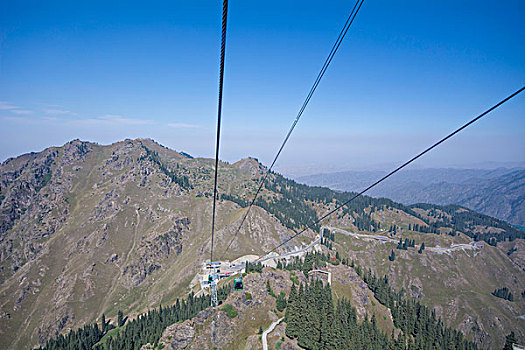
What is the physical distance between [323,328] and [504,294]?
142575mm

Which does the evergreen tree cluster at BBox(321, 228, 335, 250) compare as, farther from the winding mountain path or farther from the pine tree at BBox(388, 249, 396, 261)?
the pine tree at BBox(388, 249, 396, 261)

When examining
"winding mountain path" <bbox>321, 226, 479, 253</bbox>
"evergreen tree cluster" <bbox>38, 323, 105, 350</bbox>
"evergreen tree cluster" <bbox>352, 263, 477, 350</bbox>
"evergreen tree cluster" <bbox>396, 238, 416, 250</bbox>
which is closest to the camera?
"evergreen tree cluster" <bbox>352, 263, 477, 350</bbox>

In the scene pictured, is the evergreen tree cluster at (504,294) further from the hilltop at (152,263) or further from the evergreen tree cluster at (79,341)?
the evergreen tree cluster at (79,341)

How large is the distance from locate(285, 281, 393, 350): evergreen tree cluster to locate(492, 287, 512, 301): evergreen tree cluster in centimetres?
11988

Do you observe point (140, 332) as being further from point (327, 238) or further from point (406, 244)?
point (406, 244)

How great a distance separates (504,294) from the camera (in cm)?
14350

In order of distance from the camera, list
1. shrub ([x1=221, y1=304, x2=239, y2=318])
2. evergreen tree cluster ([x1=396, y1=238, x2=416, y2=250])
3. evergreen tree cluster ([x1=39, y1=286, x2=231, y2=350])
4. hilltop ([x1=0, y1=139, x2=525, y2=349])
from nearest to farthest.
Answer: shrub ([x1=221, y1=304, x2=239, y2=318])
evergreen tree cluster ([x1=39, y1=286, x2=231, y2=350])
hilltop ([x1=0, y1=139, x2=525, y2=349])
evergreen tree cluster ([x1=396, y1=238, x2=416, y2=250])

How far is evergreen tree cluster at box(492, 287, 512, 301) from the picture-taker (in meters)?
142

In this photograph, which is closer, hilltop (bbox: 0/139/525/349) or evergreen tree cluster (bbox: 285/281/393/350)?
evergreen tree cluster (bbox: 285/281/393/350)

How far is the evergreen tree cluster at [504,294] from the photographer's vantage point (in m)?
142

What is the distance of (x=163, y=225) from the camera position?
180 meters

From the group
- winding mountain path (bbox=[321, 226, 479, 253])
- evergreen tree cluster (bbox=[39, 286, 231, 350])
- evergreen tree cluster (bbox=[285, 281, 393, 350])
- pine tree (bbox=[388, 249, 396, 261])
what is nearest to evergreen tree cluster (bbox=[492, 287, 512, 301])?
winding mountain path (bbox=[321, 226, 479, 253])

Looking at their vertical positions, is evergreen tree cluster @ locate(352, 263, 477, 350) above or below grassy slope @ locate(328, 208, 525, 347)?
above

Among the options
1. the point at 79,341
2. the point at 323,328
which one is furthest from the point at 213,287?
the point at 79,341
